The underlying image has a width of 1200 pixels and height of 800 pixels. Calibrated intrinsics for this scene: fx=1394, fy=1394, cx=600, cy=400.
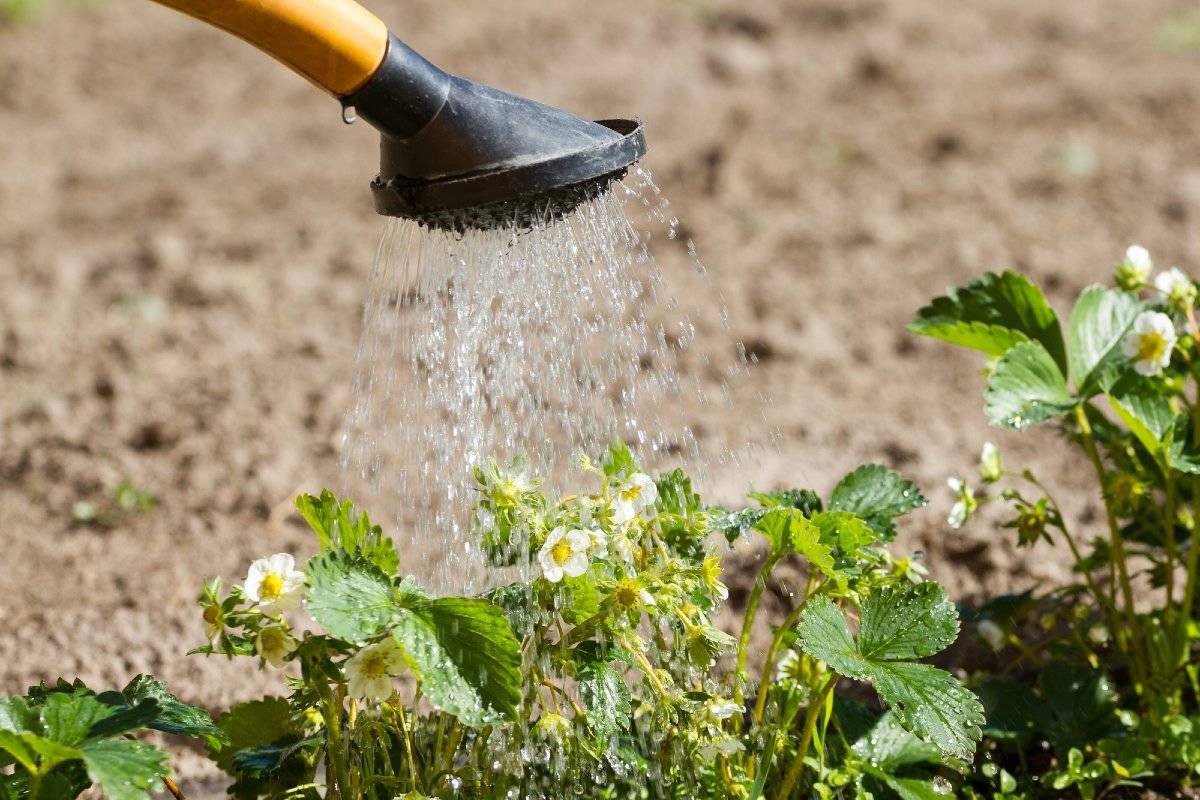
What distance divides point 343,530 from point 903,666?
1.84ft

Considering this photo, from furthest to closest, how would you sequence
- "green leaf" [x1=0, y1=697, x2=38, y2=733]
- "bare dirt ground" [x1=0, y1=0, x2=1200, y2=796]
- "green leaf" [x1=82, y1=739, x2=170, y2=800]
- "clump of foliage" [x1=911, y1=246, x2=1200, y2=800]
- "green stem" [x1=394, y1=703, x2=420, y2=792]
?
"bare dirt ground" [x1=0, y1=0, x2=1200, y2=796] < "clump of foliage" [x1=911, y1=246, x2=1200, y2=800] < "green stem" [x1=394, y1=703, x2=420, y2=792] < "green leaf" [x1=0, y1=697, x2=38, y2=733] < "green leaf" [x1=82, y1=739, x2=170, y2=800]

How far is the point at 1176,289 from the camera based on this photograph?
170 centimetres

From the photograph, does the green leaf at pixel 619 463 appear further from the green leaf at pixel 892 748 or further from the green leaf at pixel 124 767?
the green leaf at pixel 124 767

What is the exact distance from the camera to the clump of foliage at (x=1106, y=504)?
5.26ft

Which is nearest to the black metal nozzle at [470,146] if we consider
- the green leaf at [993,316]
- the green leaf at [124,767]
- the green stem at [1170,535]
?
the green leaf at [993,316]

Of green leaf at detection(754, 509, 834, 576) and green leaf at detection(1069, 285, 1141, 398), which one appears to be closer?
green leaf at detection(754, 509, 834, 576)

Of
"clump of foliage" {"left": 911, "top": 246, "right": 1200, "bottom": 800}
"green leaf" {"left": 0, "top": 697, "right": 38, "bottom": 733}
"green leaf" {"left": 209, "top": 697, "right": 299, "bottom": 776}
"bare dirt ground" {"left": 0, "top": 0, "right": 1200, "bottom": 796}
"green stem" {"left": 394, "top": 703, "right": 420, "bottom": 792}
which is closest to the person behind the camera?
"green leaf" {"left": 0, "top": 697, "right": 38, "bottom": 733}

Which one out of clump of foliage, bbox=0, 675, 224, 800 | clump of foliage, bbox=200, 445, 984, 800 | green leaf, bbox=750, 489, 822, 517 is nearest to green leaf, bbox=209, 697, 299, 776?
clump of foliage, bbox=200, 445, 984, 800

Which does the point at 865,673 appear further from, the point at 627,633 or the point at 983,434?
the point at 983,434

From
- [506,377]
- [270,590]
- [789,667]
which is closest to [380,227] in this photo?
[506,377]

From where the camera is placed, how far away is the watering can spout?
134 cm

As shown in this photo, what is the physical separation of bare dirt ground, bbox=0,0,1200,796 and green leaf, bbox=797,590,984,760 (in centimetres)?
91

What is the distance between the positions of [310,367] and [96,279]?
0.76m

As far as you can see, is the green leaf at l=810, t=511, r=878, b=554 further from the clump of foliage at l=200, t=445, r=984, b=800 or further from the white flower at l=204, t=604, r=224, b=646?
the white flower at l=204, t=604, r=224, b=646
